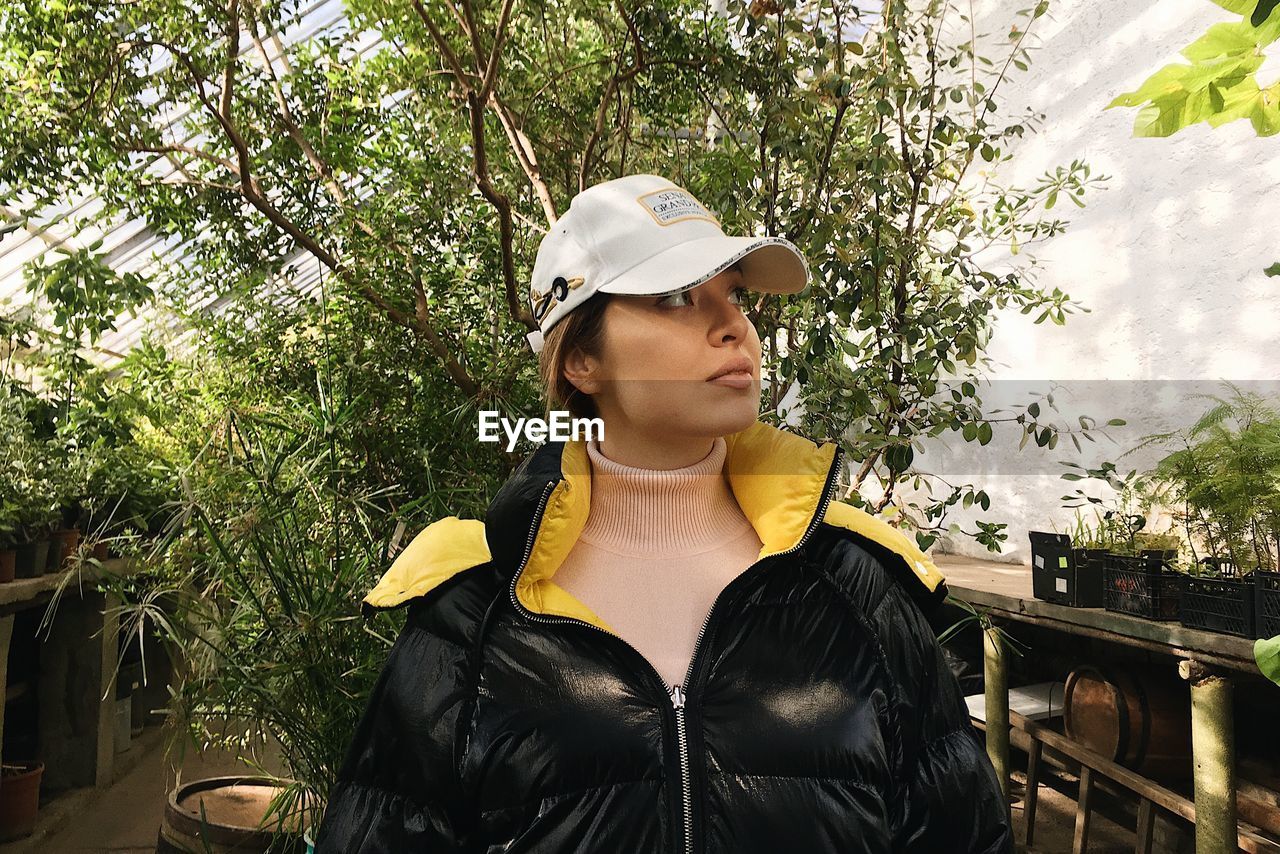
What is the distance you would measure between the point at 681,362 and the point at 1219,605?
2.53 meters

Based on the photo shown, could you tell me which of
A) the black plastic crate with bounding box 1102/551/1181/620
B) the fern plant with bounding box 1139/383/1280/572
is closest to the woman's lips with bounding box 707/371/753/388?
the fern plant with bounding box 1139/383/1280/572

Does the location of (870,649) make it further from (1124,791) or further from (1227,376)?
(1227,376)

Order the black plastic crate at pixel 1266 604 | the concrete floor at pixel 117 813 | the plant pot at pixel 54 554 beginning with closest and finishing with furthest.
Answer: the black plastic crate at pixel 1266 604, the concrete floor at pixel 117 813, the plant pot at pixel 54 554

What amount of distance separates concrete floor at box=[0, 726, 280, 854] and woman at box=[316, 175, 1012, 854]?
3305mm

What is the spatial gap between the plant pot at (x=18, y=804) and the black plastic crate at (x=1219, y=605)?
4935 mm

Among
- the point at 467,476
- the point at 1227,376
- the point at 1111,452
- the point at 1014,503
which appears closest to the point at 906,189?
the point at 467,476

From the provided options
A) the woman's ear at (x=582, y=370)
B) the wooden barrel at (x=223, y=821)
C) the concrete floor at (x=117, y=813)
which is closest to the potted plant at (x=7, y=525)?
the concrete floor at (x=117, y=813)

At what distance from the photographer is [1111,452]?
4.89 metres

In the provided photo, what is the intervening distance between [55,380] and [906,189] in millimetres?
4055

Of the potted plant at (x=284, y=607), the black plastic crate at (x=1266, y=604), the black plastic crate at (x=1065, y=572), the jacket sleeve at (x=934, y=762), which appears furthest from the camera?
the black plastic crate at (x=1065, y=572)

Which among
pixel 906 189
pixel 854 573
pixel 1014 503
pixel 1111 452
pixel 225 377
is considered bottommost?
pixel 1014 503

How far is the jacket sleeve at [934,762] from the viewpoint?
3.35 ft

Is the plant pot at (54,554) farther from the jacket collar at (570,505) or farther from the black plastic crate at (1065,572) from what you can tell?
the jacket collar at (570,505)

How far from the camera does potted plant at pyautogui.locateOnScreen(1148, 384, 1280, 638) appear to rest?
275 cm
